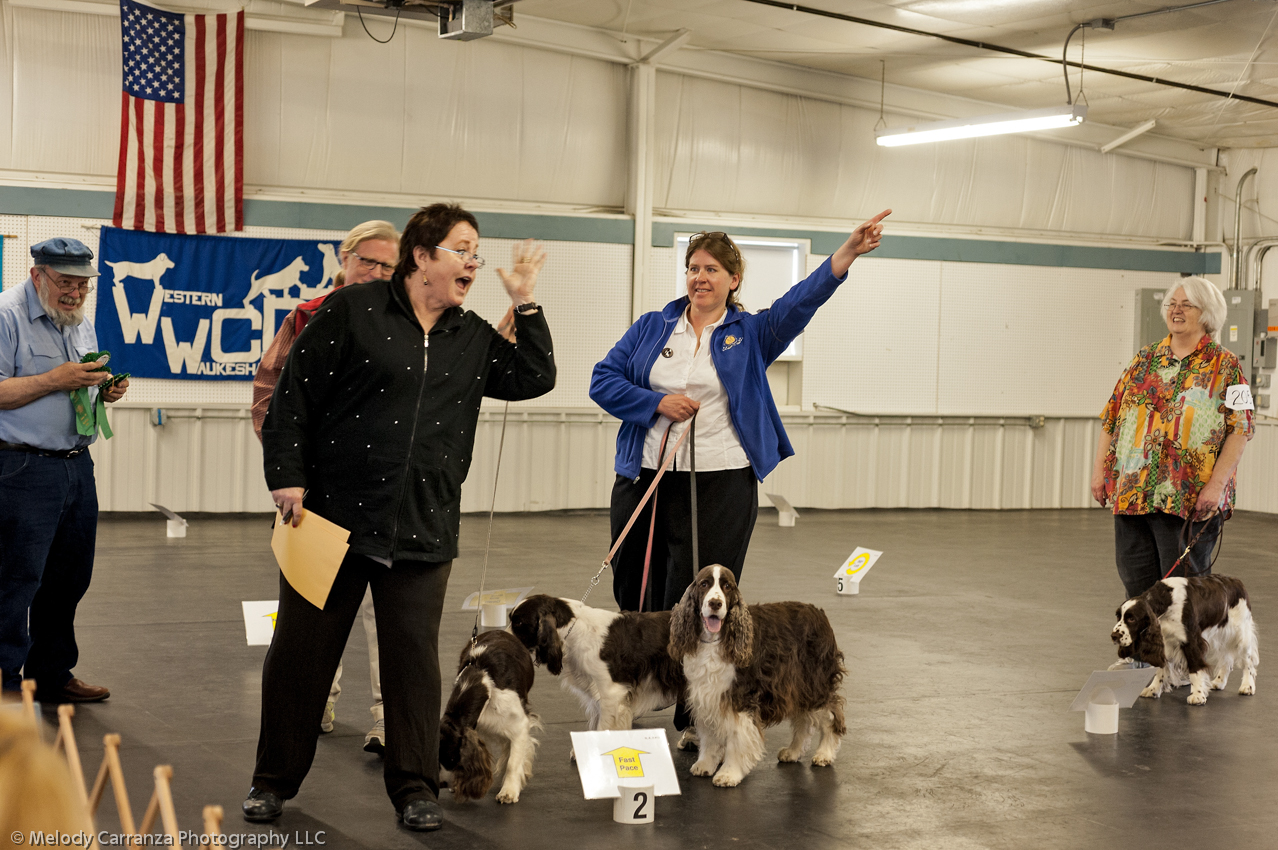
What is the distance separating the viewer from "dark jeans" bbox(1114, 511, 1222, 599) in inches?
202

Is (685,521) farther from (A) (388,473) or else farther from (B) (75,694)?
(B) (75,694)

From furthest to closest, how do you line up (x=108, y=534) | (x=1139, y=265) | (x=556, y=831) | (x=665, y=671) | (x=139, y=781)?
(x=1139, y=265)
(x=108, y=534)
(x=665, y=671)
(x=139, y=781)
(x=556, y=831)

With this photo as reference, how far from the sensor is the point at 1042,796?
12.3 ft

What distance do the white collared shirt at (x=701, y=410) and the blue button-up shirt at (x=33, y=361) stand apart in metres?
2.04

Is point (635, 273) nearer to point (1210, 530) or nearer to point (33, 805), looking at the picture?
point (1210, 530)

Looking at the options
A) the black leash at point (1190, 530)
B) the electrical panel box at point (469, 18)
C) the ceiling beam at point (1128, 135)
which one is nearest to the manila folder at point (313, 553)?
the black leash at point (1190, 530)

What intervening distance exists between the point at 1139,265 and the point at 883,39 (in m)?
5.21

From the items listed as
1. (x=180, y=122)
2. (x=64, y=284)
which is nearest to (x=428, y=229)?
(x=64, y=284)

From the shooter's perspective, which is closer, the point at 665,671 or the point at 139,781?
the point at 139,781

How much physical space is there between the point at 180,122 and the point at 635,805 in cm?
852

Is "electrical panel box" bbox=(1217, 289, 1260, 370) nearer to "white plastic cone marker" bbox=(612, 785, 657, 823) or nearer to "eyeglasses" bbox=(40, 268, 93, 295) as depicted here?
"white plastic cone marker" bbox=(612, 785, 657, 823)

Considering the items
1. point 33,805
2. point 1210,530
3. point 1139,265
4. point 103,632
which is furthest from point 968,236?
point 33,805

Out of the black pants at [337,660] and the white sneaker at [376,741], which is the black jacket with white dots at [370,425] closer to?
the black pants at [337,660]

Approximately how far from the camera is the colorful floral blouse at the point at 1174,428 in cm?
502
